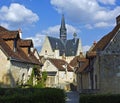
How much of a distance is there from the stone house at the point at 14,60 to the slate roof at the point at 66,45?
2855 inches

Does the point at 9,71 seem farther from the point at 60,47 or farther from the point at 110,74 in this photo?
the point at 60,47

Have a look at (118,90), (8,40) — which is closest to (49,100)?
(118,90)

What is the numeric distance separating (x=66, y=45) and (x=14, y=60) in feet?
277

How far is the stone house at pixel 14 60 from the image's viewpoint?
101 feet

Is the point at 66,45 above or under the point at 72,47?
above

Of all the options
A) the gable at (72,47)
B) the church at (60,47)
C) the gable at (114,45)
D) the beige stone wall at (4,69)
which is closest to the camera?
the gable at (114,45)

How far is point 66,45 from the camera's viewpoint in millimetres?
115500

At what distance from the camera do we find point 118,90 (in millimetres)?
29375

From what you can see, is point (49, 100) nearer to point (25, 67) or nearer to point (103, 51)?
point (103, 51)

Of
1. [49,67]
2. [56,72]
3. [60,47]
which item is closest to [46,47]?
[60,47]

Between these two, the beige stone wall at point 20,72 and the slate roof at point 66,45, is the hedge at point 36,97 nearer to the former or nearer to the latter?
the beige stone wall at point 20,72

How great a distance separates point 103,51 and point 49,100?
1455cm

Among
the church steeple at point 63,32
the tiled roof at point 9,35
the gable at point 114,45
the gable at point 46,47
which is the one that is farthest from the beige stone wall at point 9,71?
the church steeple at point 63,32

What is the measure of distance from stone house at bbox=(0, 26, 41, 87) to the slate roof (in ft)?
238
